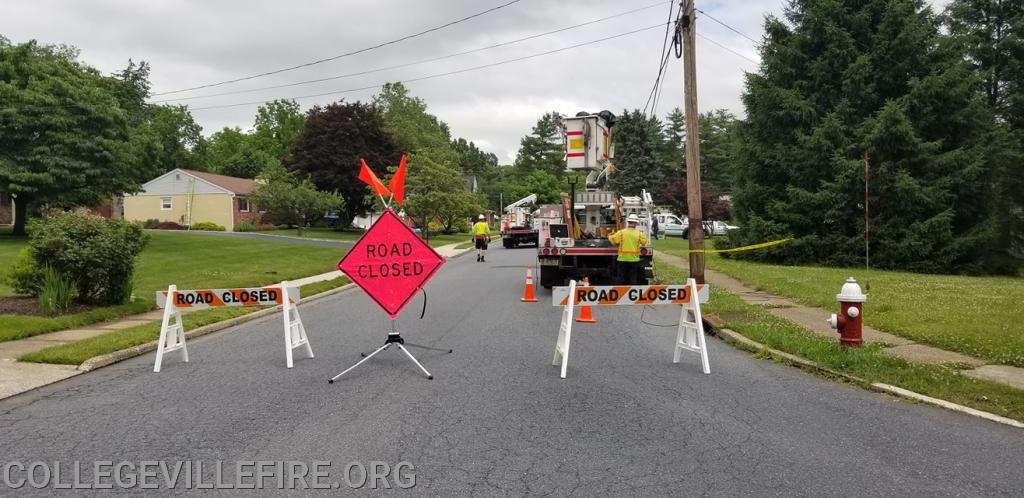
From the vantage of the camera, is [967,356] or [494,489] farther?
[967,356]

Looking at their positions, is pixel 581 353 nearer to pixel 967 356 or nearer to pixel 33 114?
pixel 967 356

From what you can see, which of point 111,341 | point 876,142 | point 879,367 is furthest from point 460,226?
point 879,367

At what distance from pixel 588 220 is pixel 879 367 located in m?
10.1

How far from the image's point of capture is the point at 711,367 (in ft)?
25.0

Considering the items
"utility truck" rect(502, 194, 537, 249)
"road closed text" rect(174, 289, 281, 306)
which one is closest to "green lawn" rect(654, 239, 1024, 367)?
"road closed text" rect(174, 289, 281, 306)

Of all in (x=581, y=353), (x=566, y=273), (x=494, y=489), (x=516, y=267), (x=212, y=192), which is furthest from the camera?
(x=212, y=192)

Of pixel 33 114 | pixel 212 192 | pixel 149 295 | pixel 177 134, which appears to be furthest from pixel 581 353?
pixel 177 134

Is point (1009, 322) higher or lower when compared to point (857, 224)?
lower

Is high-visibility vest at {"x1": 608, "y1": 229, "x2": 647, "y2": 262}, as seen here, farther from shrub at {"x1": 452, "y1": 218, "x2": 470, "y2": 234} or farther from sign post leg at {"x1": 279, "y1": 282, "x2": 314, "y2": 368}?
shrub at {"x1": 452, "y1": 218, "x2": 470, "y2": 234}

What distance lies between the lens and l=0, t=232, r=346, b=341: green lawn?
10.3 metres

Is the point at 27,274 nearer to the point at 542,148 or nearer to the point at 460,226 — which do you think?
the point at 460,226

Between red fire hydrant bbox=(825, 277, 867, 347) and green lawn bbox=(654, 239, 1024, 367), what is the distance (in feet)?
4.33

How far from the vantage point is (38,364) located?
7785mm

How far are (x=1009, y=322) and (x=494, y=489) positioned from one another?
8929 millimetres
